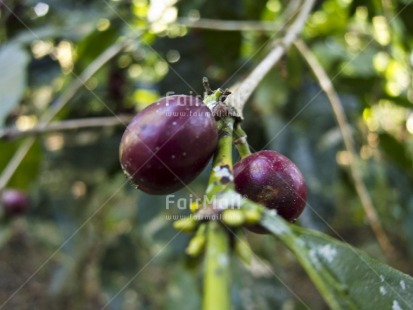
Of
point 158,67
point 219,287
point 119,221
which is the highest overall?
point 158,67

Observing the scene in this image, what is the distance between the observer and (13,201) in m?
1.69

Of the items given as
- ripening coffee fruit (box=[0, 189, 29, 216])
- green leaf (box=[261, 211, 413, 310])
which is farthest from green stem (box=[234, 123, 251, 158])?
ripening coffee fruit (box=[0, 189, 29, 216])

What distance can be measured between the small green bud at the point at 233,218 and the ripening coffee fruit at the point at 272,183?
0.16 metres

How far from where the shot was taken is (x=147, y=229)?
1773 millimetres

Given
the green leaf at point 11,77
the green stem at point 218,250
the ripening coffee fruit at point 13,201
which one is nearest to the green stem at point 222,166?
the green stem at point 218,250

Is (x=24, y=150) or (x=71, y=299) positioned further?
(x=71, y=299)

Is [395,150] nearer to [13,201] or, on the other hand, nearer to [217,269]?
[13,201]

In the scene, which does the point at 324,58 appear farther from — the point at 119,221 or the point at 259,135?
the point at 119,221

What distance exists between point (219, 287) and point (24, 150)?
112cm

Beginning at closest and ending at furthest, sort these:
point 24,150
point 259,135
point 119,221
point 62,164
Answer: point 24,150 < point 259,135 < point 62,164 < point 119,221

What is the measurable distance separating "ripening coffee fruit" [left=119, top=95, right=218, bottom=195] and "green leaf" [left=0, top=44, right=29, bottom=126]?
0.75m

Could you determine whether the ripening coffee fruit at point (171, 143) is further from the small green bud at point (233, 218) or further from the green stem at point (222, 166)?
the small green bud at point (233, 218)

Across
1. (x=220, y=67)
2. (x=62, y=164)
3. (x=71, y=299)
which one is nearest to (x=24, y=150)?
(x=62, y=164)

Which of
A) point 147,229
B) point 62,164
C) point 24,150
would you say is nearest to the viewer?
point 24,150
